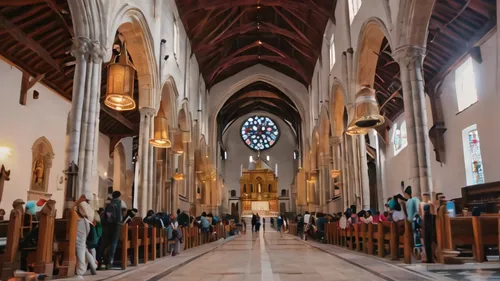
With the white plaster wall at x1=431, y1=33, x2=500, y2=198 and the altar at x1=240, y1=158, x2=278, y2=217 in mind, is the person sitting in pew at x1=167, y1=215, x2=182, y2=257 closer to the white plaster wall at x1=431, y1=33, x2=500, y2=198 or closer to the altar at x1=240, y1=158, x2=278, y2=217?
the white plaster wall at x1=431, y1=33, x2=500, y2=198

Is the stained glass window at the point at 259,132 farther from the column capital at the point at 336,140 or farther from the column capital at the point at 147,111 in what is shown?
the column capital at the point at 147,111

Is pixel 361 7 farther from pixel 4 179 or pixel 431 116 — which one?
pixel 4 179

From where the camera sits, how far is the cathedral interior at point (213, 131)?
6449 mm

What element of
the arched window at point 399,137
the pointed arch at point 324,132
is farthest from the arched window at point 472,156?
the pointed arch at point 324,132

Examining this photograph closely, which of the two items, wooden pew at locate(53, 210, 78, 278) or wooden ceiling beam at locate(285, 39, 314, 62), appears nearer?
wooden pew at locate(53, 210, 78, 278)

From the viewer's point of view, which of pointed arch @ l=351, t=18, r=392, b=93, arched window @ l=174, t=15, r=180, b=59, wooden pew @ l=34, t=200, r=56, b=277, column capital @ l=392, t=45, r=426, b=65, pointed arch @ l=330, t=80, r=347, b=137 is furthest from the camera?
pointed arch @ l=330, t=80, r=347, b=137

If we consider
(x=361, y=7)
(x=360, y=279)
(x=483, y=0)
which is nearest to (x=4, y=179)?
(x=360, y=279)

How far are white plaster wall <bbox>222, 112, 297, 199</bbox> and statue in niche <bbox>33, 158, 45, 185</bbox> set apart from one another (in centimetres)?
2495

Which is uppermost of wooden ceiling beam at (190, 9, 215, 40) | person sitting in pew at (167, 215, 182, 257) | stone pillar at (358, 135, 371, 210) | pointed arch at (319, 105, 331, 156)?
wooden ceiling beam at (190, 9, 215, 40)

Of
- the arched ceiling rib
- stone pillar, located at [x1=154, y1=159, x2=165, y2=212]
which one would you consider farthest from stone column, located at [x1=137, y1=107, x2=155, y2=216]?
the arched ceiling rib

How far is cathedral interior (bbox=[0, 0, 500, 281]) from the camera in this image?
6449 mm

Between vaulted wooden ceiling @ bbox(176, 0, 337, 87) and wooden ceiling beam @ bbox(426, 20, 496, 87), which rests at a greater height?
vaulted wooden ceiling @ bbox(176, 0, 337, 87)

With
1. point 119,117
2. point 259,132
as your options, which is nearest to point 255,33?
point 119,117

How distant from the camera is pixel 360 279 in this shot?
5.20 metres
